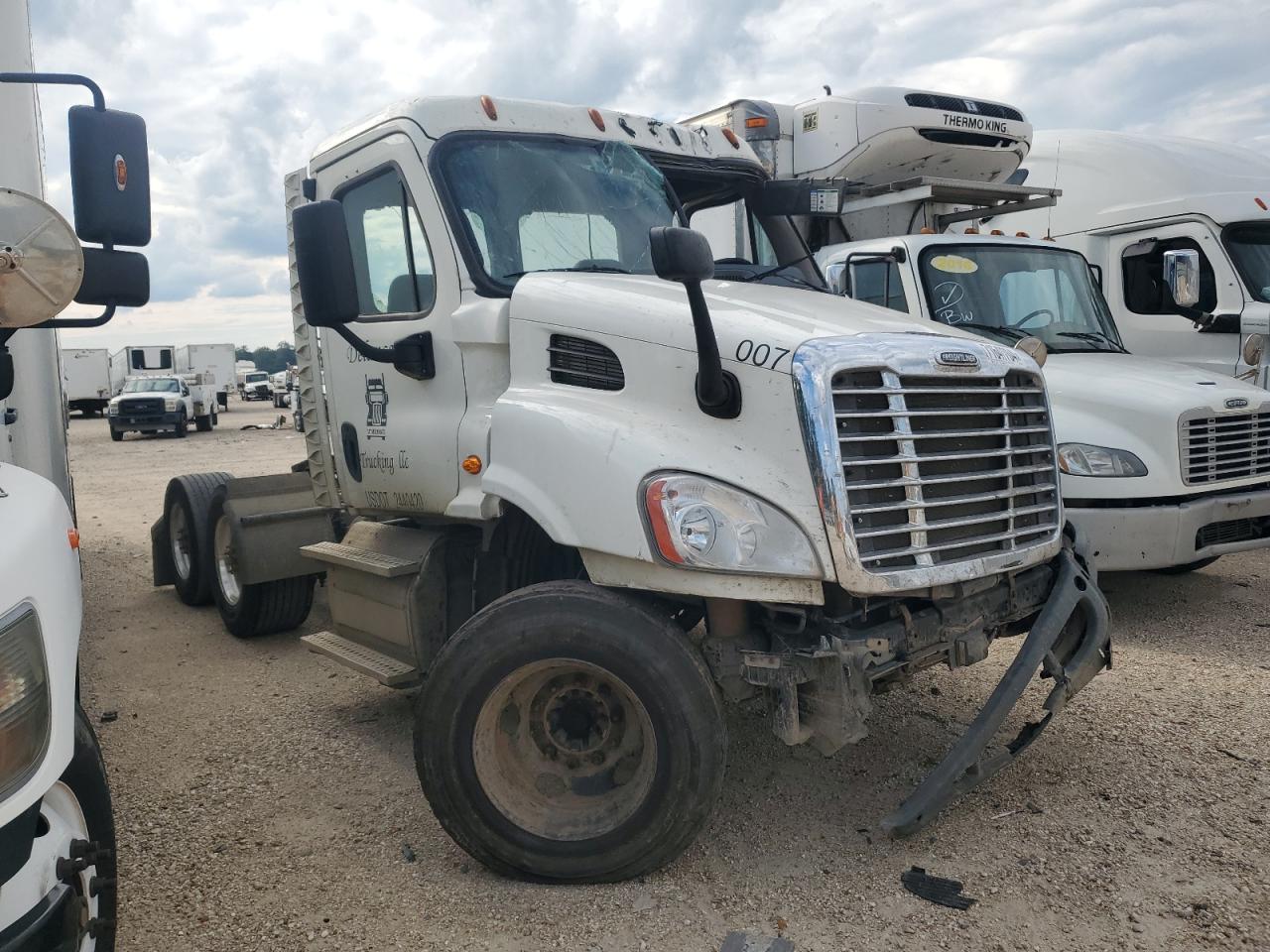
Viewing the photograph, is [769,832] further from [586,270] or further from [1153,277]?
[1153,277]

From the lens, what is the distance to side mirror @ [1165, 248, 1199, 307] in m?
7.90

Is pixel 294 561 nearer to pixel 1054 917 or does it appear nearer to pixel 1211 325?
pixel 1054 917

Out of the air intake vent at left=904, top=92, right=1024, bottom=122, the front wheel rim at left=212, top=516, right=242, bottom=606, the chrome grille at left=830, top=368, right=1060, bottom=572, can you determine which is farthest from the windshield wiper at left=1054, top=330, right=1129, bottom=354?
the front wheel rim at left=212, top=516, right=242, bottom=606

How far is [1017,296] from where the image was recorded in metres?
7.18

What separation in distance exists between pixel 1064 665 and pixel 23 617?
3.34 meters

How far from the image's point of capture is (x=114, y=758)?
4668mm

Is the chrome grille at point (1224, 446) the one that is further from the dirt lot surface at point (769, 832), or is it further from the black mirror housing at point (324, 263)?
the black mirror housing at point (324, 263)

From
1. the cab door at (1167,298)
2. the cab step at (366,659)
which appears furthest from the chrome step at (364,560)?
the cab door at (1167,298)

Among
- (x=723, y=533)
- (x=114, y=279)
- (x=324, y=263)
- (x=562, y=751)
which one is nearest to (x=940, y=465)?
(x=723, y=533)

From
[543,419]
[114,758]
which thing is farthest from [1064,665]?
[114,758]

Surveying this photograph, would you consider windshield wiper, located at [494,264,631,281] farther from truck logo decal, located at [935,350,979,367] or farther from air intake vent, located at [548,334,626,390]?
truck logo decal, located at [935,350,979,367]

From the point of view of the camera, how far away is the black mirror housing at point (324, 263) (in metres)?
3.85

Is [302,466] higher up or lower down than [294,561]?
higher up

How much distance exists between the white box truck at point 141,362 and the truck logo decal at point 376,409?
42.1 meters
